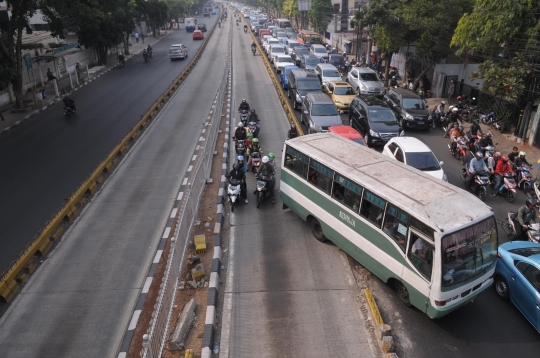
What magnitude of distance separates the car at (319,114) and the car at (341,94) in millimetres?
3078

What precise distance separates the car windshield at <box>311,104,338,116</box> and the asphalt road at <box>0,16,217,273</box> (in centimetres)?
936

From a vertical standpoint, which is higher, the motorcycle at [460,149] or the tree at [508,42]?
the tree at [508,42]

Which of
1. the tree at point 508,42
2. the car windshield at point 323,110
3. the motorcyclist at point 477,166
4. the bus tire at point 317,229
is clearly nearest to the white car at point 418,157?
the motorcyclist at point 477,166

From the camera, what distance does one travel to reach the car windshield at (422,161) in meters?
13.9

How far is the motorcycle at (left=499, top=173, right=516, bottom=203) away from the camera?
1381 cm

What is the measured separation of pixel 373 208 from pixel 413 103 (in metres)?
14.3

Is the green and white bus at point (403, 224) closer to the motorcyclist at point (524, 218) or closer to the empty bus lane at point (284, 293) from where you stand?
the empty bus lane at point (284, 293)

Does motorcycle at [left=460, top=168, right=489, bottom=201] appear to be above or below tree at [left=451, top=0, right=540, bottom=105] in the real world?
below

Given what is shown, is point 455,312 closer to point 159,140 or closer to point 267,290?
point 267,290

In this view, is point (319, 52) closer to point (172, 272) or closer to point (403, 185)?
point (403, 185)

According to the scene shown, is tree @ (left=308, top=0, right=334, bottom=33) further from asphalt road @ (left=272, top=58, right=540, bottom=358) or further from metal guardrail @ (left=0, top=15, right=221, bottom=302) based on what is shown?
asphalt road @ (left=272, top=58, right=540, bottom=358)

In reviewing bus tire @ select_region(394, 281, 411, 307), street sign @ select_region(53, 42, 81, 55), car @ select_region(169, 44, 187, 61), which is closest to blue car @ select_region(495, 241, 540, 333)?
bus tire @ select_region(394, 281, 411, 307)

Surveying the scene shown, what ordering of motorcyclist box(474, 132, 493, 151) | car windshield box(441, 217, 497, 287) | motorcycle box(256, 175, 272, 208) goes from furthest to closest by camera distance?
motorcyclist box(474, 132, 493, 151) < motorcycle box(256, 175, 272, 208) < car windshield box(441, 217, 497, 287)

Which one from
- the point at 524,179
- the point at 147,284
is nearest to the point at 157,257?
the point at 147,284
